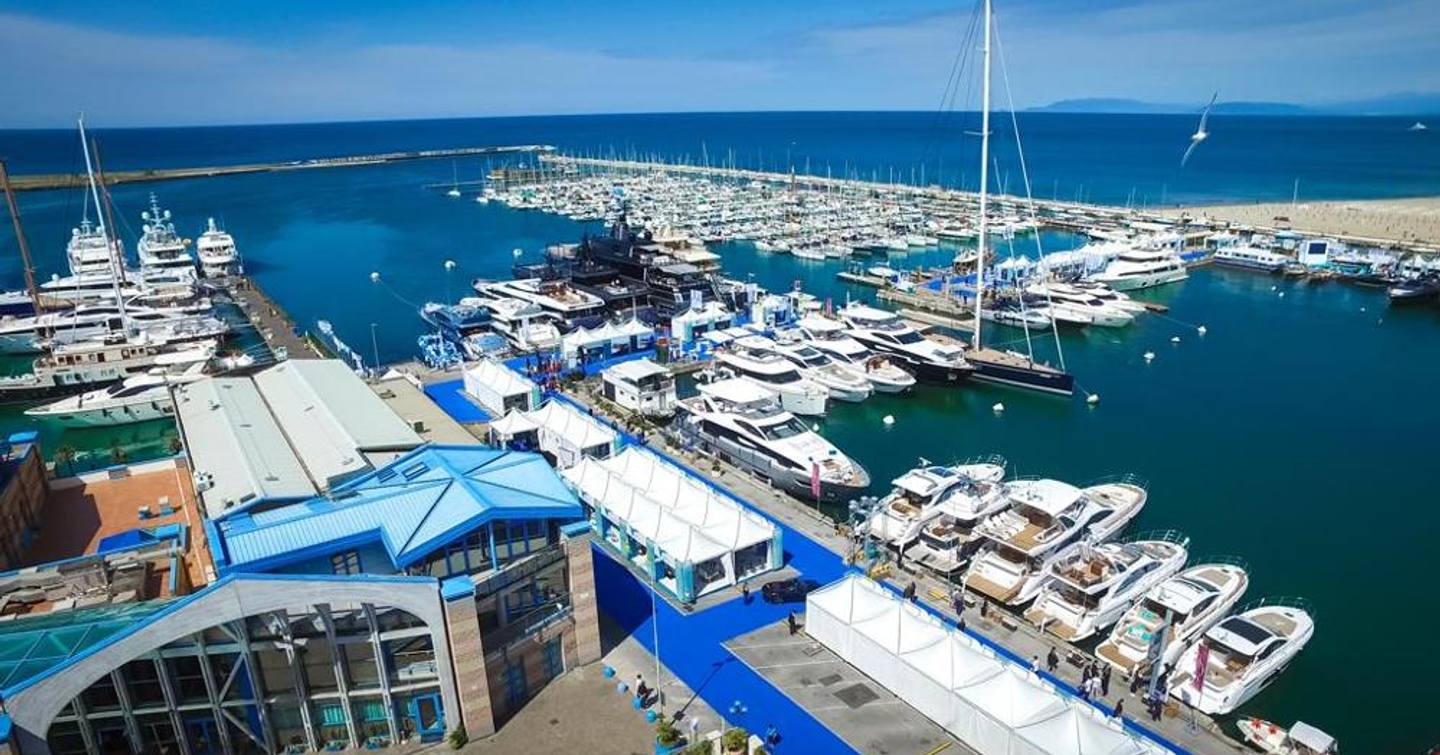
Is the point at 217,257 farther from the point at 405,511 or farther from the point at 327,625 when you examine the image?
the point at 327,625

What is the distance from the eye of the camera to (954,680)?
68.6ft

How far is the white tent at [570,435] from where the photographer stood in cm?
3656

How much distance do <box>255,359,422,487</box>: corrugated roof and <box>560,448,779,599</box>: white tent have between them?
731 cm

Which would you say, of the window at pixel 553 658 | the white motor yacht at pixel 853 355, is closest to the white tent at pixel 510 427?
the window at pixel 553 658

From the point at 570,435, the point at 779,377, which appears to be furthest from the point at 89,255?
the point at 779,377

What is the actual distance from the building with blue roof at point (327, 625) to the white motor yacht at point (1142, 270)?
69.6 m

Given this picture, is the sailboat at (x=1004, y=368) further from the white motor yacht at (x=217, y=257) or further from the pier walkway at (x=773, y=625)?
the white motor yacht at (x=217, y=257)

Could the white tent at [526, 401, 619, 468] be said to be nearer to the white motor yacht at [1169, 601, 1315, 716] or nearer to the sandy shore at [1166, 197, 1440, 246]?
the white motor yacht at [1169, 601, 1315, 716]

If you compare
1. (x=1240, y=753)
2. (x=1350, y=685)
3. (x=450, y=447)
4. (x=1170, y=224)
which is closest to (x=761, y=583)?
(x=450, y=447)

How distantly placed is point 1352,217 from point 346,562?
4807 inches

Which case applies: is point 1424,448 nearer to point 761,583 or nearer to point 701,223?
point 761,583

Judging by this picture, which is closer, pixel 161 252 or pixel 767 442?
pixel 767 442

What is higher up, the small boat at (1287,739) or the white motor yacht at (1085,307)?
the white motor yacht at (1085,307)

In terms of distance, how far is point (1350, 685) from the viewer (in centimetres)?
2477
